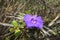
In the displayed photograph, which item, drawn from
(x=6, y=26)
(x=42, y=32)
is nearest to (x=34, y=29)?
(x=42, y=32)

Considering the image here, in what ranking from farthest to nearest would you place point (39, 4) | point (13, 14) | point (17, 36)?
point (39, 4), point (13, 14), point (17, 36)

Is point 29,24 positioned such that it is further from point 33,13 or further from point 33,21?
point 33,13

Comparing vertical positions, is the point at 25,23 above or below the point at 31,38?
above

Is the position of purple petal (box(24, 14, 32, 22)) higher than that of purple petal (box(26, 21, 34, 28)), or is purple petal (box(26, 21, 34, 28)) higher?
purple petal (box(24, 14, 32, 22))

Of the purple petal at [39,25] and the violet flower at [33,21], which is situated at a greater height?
the violet flower at [33,21]

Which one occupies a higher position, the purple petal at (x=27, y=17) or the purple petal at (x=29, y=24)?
the purple petal at (x=27, y=17)

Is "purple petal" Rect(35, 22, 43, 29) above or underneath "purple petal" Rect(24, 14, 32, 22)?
underneath

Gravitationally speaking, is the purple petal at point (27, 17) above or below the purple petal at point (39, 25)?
above

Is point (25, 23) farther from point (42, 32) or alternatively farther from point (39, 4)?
point (39, 4)
